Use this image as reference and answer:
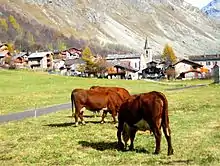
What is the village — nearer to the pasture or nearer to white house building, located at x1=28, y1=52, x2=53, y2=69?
white house building, located at x1=28, y1=52, x2=53, y2=69

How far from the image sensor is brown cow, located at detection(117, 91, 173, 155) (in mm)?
14641

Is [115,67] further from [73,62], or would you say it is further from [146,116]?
[146,116]

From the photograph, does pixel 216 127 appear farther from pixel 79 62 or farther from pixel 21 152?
pixel 79 62

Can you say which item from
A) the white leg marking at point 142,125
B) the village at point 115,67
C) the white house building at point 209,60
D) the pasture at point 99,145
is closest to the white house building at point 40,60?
the village at point 115,67

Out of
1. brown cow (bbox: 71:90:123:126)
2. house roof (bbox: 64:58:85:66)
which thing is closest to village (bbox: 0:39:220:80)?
house roof (bbox: 64:58:85:66)

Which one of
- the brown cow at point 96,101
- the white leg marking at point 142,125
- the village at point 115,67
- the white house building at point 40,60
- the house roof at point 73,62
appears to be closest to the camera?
the white leg marking at point 142,125

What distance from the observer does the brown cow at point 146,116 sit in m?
14.6

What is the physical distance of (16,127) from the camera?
78.2 feet

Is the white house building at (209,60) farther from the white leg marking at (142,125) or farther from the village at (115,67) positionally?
the white leg marking at (142,125)

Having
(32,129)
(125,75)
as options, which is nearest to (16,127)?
(32,129)

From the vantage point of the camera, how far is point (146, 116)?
14.9 meters

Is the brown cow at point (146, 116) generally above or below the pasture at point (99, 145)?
above

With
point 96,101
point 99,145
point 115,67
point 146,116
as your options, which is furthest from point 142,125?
point 115,67

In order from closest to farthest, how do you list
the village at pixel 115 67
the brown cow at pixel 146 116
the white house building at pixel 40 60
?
the brown cow at pixel 146 116
the village at pixel 115 67
the white house building at pixel 40 60
